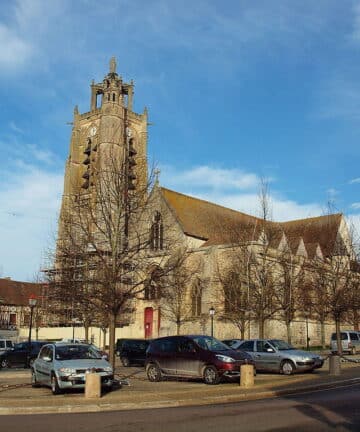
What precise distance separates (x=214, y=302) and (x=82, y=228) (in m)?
24.2

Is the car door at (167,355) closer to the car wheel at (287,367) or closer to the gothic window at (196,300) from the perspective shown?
the car wheel at (287,367)

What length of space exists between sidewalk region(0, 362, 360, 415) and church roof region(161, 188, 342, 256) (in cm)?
2212

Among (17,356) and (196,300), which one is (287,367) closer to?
(17,356)

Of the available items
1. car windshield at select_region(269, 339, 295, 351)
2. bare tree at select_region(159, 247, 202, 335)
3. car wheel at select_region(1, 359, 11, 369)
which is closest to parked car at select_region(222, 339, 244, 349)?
car windshield at select_region(269, 339, 295, 351)

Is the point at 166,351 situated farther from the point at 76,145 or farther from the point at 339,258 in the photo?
the point at 76,145

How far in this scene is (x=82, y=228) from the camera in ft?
73.0

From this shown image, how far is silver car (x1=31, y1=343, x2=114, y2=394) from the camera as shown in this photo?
15688 mm

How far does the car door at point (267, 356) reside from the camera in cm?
2228

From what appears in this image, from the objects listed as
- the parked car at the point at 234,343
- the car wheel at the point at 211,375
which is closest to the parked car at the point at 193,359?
the car wheel at the point at 211,375

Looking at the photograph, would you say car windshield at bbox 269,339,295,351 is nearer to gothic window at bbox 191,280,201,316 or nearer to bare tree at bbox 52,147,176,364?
bare tree at bbox 52,147,176,364

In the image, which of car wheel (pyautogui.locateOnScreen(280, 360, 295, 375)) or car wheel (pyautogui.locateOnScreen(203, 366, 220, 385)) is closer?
car wheel (pyautogui.locateOnScreen(203, 366, 220, 385))

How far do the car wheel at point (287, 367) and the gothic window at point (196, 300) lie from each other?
24349 millimetres

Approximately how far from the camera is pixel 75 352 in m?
17.2

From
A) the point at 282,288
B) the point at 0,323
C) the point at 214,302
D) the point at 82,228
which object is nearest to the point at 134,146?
the point at 0,323
